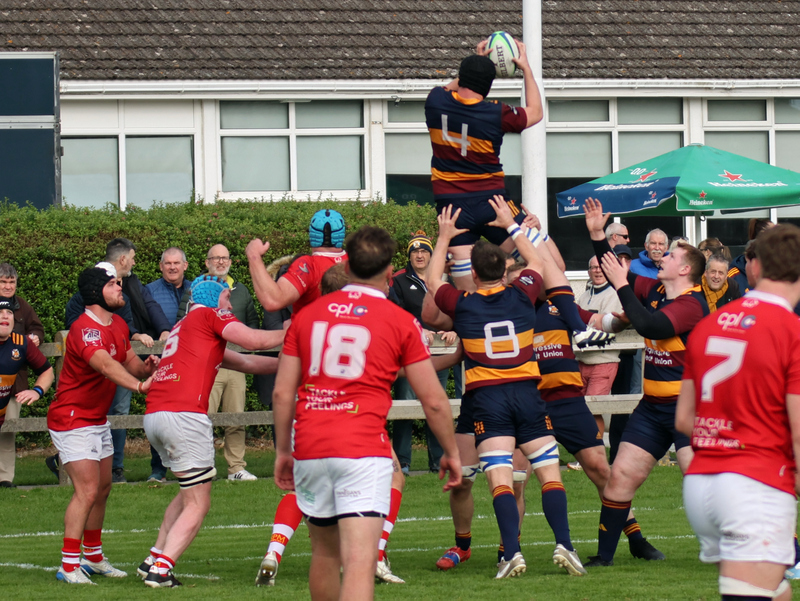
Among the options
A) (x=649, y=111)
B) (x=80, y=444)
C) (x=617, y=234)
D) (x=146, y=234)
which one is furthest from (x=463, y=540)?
(x=649, y=111)

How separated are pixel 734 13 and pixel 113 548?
635 inches

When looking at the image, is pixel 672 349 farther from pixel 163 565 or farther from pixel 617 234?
pixel 617 234

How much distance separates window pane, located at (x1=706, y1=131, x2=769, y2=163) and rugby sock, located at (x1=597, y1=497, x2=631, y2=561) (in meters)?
12.9

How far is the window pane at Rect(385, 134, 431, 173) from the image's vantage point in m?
18.1

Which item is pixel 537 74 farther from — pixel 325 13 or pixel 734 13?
pixel 734 13

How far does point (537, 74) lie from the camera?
1488 cm

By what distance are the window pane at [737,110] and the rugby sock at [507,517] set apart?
13.6 meters

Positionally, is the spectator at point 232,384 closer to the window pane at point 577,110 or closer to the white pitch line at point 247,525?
the white pitch line at point 247,525

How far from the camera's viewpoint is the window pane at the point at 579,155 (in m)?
18.8

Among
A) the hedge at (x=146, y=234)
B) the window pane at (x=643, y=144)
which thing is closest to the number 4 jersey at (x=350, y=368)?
the hedge at (x=146, y=234)

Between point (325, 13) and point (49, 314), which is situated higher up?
point (325, 13)

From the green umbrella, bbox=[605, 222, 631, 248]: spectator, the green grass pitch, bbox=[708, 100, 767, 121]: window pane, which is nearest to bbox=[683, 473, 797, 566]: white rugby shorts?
the green grass pitch

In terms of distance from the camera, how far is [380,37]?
1872 cm

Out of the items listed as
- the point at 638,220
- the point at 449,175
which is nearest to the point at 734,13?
the point at 638,220
